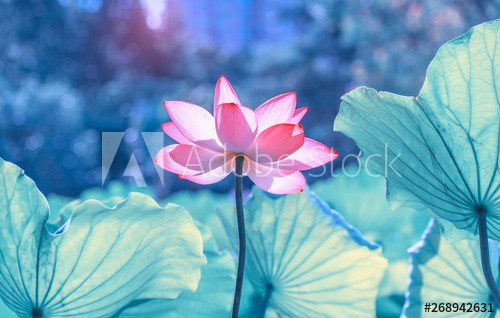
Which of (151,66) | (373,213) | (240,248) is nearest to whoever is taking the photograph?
(240,248)

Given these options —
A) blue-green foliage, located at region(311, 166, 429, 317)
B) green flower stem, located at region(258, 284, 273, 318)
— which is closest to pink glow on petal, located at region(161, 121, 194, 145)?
green flower stem, located at region(258, 284, 273, 318)

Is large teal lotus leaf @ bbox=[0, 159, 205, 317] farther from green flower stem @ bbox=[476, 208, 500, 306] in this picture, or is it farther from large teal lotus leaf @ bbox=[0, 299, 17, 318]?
green flower stem @ bbox=[476, 208, 500, 306]

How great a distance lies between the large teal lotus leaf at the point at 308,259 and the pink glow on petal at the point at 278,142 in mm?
81

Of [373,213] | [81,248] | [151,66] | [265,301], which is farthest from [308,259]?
[151,66]

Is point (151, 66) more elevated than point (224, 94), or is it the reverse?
point (151, 66)

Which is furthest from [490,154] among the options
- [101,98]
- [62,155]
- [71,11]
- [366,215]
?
[71,11]

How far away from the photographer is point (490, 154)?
29 centimetres

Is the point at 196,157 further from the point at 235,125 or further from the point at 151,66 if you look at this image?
the point at 151,66

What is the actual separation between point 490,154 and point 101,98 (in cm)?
535

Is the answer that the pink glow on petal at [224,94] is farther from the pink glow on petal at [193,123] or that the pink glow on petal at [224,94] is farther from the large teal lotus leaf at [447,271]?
the large teal lotus leaf at [447,271]

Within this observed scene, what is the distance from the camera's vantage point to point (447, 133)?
0.97ft

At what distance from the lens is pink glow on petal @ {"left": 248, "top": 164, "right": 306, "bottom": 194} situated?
0.31m

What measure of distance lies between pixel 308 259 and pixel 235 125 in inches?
4.7

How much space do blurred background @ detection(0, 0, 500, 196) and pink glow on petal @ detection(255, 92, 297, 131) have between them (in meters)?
3.34
